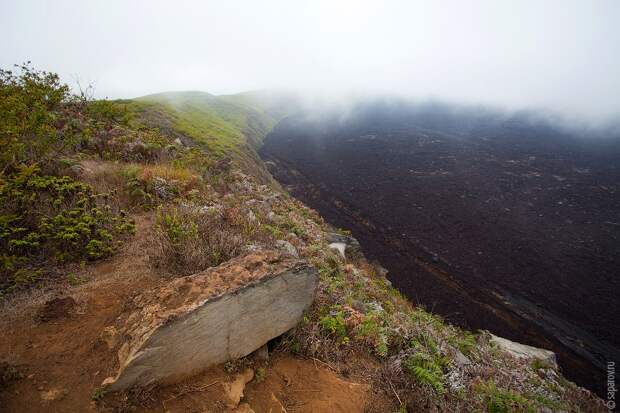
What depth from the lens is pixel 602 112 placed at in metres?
79.3

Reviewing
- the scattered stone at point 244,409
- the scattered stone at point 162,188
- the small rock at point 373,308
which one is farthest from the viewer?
the scattered stone at point 162,188

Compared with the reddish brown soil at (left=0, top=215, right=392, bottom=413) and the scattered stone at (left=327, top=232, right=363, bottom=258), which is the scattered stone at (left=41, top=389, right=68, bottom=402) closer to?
the reddish brown soil at (left=0, top=215, right=392, bottom=413)

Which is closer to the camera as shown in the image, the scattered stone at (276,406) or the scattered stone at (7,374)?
the scattered stone at (7,374)

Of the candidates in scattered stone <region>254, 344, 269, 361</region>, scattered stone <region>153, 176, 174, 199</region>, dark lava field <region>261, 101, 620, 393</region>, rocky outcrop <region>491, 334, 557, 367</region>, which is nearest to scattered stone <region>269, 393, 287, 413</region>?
scattered stone <region>254, 344, 269, 361</region>

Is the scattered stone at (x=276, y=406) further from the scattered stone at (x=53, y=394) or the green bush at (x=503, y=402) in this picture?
the green bush at (x=503, y=402)

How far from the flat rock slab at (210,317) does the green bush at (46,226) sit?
7.08 feet

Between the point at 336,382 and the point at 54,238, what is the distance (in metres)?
5.45

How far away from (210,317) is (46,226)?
404 cm

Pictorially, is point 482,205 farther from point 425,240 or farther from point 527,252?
point 425,240

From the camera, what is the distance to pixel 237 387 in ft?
12.7

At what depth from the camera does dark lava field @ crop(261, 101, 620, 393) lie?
747 inches

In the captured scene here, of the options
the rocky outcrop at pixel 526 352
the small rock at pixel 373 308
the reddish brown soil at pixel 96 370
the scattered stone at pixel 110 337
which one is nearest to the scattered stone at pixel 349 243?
the rocky outcrop at pixel 526 352

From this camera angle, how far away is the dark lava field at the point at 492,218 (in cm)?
1898

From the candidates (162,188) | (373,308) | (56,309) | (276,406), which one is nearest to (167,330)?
(276,406)
